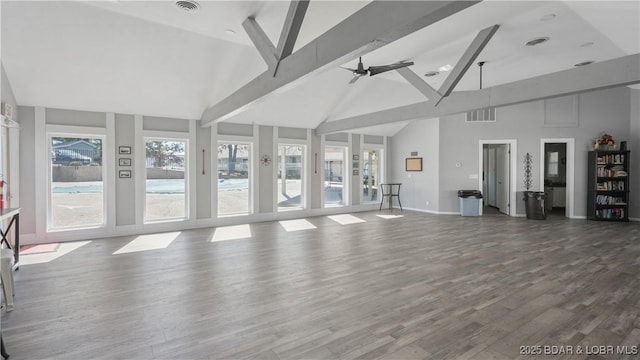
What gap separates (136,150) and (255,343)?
18.7 feet

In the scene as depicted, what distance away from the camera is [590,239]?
6086 millimetres

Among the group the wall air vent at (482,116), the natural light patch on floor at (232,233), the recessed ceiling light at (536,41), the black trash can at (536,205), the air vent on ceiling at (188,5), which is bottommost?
the natural light patch on floor at (232,233)

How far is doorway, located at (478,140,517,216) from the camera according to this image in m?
9.04

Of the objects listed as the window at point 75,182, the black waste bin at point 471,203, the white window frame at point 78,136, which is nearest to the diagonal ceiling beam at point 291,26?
the white window frame at point 78,136

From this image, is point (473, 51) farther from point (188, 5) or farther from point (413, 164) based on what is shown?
point (413, 164)

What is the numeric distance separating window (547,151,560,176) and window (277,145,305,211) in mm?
8253

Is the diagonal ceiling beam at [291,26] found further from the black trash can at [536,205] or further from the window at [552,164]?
the window at [552,164]

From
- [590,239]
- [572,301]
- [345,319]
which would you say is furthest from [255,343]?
[590,239]

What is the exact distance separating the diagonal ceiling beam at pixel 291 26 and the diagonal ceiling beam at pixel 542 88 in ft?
10.6

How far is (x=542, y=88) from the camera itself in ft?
14.4

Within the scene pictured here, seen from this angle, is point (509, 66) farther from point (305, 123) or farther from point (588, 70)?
point (305, 123)

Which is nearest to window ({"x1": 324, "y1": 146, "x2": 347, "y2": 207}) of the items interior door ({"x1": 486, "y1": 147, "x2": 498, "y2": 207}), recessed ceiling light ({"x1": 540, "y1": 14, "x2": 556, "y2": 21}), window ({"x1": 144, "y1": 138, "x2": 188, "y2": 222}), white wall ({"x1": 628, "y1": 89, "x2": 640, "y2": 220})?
Result: window ({"x1": 144, "y1": 138, "x2": 188, "y2": 222})

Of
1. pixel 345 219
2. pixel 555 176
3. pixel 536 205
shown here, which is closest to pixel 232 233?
pixel 345 219

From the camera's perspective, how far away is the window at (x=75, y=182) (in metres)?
6.05
